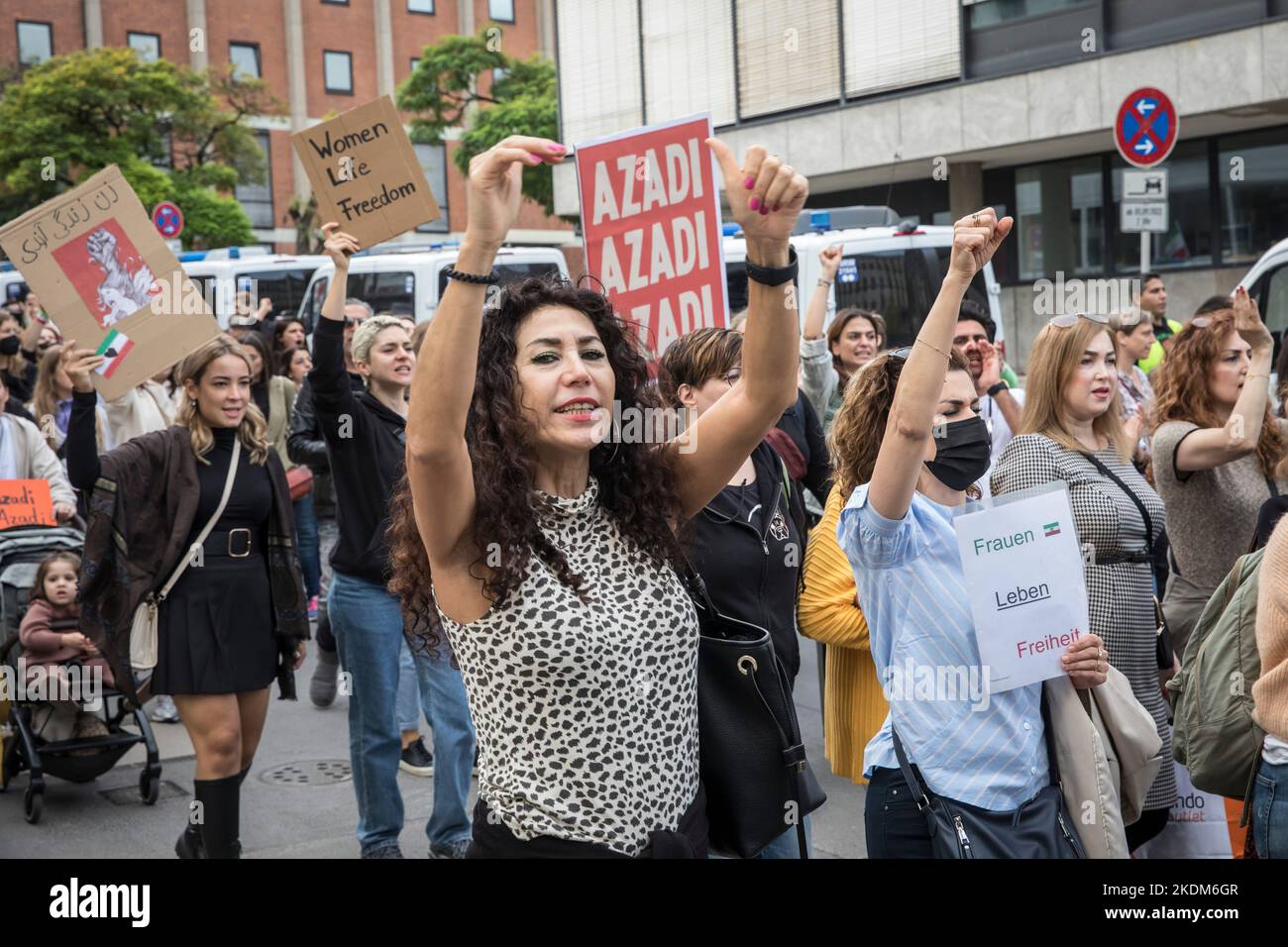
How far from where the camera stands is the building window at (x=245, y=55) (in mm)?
51875

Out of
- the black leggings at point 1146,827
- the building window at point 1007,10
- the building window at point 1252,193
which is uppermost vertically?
the building window at point 1007,10

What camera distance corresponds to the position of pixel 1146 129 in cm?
1158

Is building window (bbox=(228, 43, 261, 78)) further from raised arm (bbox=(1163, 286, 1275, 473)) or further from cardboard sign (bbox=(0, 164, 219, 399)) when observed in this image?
raised arm (bbox=(1163, 286, 1275, 473))

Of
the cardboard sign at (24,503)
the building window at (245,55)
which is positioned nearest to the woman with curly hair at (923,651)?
the cardboard sign at (24,503)

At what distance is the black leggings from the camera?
14.7 ft

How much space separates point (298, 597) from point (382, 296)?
37.5 feet

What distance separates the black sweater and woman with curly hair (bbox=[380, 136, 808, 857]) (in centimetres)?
278

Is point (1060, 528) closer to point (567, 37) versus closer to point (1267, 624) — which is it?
point (1267, 624)

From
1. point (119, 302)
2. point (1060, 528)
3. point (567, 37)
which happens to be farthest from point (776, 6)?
point (1060, 528)

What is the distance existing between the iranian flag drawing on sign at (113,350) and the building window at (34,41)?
45.5 meters

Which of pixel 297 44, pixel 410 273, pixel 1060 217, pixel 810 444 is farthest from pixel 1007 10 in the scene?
pixel 297 44

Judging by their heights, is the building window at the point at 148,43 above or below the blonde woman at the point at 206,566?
above

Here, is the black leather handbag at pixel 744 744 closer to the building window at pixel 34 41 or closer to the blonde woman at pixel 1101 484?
the blonde woman at pixel 1101 484

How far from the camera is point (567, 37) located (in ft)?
102
